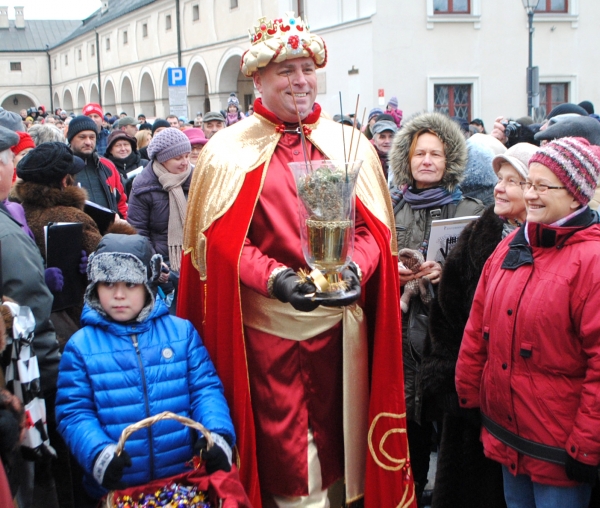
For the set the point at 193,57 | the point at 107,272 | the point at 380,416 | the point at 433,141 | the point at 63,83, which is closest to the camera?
the point at 107,272

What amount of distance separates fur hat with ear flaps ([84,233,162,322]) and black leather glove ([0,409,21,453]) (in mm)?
611

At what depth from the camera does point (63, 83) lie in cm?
6341

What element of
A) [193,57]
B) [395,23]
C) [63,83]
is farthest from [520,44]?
[63,83]

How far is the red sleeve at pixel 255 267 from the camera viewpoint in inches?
111

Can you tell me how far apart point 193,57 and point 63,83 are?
34.8m

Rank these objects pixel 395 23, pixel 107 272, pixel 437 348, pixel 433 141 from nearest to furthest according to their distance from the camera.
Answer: pixel 107 272 → pixel 437 348 → pixel 433 141 → pixel 395 23

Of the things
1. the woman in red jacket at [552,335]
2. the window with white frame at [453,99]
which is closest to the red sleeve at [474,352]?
the woman in red jacket at [552,335]

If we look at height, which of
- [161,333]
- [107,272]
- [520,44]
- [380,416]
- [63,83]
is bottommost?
[380,416]

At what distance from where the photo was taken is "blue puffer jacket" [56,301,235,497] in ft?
9.09

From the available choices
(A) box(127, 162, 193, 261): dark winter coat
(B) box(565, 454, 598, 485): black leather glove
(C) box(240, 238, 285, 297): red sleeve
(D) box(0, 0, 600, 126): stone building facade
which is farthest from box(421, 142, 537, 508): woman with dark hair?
(D) box(0, 0, 600, 126): stone building facade

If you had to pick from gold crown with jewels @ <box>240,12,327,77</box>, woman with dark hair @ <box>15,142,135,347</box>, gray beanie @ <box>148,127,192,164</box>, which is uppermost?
gold crown with jewels @ <box>240,12,327,77</box>

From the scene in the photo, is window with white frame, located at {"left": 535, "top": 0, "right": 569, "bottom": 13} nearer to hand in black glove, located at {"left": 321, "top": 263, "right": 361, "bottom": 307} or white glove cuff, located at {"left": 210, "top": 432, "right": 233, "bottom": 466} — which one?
hand in black glove, located at {"left": 321, "top": 263, "right": 361, "bottom": 307}

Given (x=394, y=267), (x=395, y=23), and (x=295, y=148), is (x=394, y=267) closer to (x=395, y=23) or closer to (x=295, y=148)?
(x=295, y=148)

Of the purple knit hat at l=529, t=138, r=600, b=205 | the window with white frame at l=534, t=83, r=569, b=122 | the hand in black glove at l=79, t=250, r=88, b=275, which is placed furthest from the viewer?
the window with white frame at l=534, t=83, r=569, b=122
